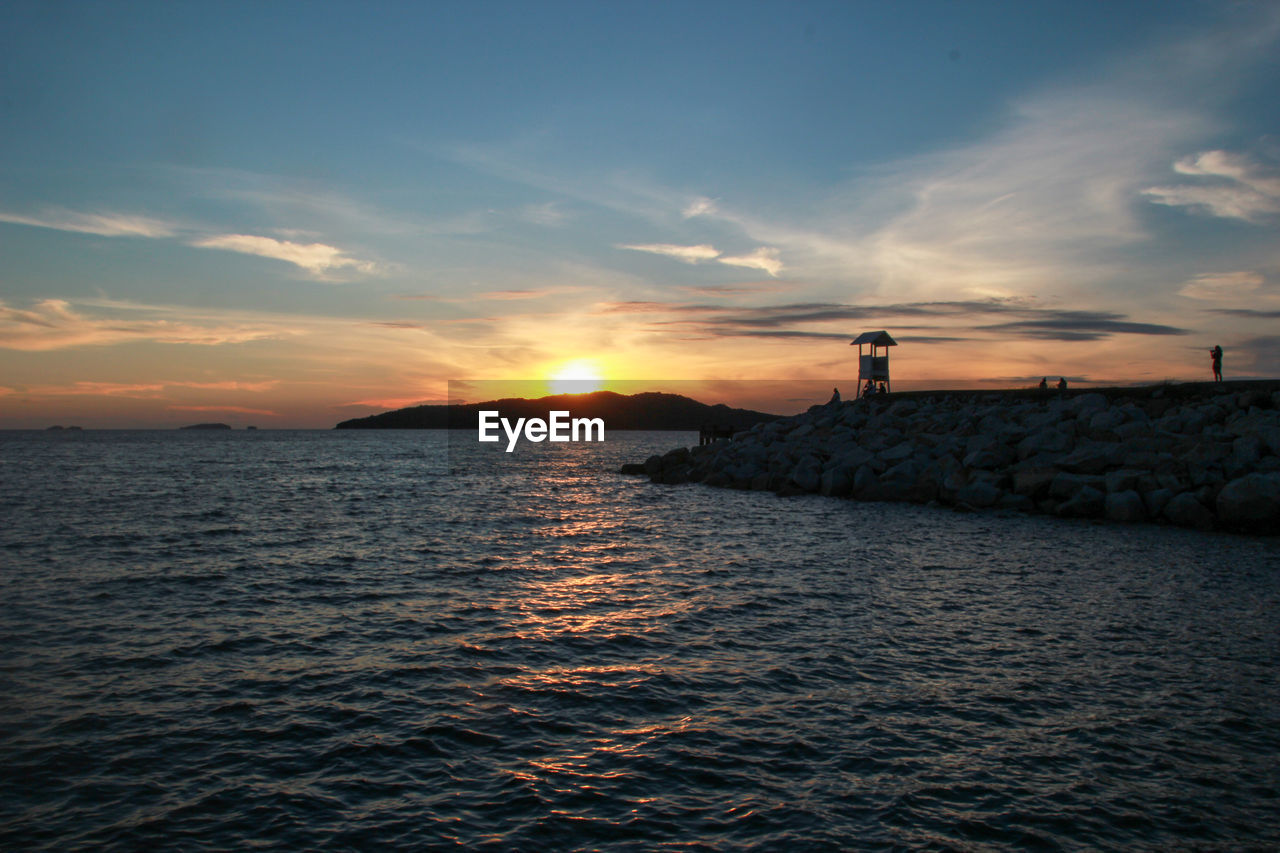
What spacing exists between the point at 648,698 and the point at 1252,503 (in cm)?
1888

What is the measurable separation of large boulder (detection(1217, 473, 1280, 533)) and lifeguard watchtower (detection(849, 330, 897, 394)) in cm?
2855

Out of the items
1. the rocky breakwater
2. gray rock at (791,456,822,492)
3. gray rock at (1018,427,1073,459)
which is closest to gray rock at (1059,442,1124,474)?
the rocky breakwater

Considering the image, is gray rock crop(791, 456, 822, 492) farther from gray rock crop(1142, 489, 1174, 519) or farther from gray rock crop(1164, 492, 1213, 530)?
gray rock crop(1164, 492, 1213, 530)

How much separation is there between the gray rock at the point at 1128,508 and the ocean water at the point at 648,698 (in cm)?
326

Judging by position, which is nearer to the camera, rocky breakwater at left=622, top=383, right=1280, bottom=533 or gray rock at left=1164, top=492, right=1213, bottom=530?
gray rock at left=1164, top=492, right=1213, bottom=530

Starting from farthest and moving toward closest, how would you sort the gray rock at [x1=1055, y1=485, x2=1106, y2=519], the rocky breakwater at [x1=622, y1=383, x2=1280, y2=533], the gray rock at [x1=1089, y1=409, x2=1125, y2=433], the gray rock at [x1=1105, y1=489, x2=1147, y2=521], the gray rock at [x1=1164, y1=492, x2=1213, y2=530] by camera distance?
the gray rock at [x1=1089, y1=409, x2=1125, y2=433], the gray rock at [x1=1055, y1=485, x2=1106, y2=519], the gray rock at [x1=1105, y1=489, x2=1147, y2=521], the rocky breakwater at [x1=622, y1=383, x2=1280, y2=533], the gray rock at [x1=1164, y1=492, x2=1213, y2=530]

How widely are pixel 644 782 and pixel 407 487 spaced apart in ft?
119

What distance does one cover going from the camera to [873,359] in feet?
160

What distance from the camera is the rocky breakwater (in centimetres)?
2145

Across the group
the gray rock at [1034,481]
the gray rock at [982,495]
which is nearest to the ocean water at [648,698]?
the gray rock at [1034,481]

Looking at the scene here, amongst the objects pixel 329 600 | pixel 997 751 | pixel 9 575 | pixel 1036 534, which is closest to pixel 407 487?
pixel 9 575

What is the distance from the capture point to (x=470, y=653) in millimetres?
10422

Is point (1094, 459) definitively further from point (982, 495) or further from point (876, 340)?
point (876, 340)

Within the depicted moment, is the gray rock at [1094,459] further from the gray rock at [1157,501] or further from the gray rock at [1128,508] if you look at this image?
the gray rock at [1157,501]
